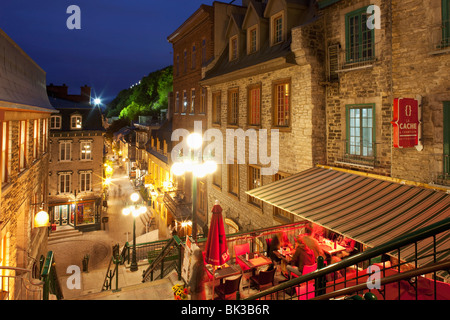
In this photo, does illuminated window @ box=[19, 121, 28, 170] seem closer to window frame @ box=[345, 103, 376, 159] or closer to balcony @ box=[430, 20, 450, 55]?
window frame @ box=[345, 103, 376, 159]

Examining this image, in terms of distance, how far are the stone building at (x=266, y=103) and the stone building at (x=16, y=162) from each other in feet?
28.7

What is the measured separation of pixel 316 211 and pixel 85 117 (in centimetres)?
3065

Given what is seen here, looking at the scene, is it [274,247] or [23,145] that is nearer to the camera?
[274,247]

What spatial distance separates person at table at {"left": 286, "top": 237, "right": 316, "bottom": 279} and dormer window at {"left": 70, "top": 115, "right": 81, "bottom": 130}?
29968mm

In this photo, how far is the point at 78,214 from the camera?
107 feet

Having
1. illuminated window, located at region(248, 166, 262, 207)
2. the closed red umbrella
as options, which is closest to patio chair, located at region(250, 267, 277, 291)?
the closed red umbrella

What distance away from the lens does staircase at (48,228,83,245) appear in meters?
28.7

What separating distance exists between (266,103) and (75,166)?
25.9 m

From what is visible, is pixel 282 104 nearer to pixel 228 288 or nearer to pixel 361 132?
pixel 361 132

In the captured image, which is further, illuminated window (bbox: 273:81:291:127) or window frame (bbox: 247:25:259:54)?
window frame (bbox: 247:25:259:54)

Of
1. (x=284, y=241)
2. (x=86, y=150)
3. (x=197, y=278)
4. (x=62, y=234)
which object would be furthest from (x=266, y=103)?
(x=62, y=234)
